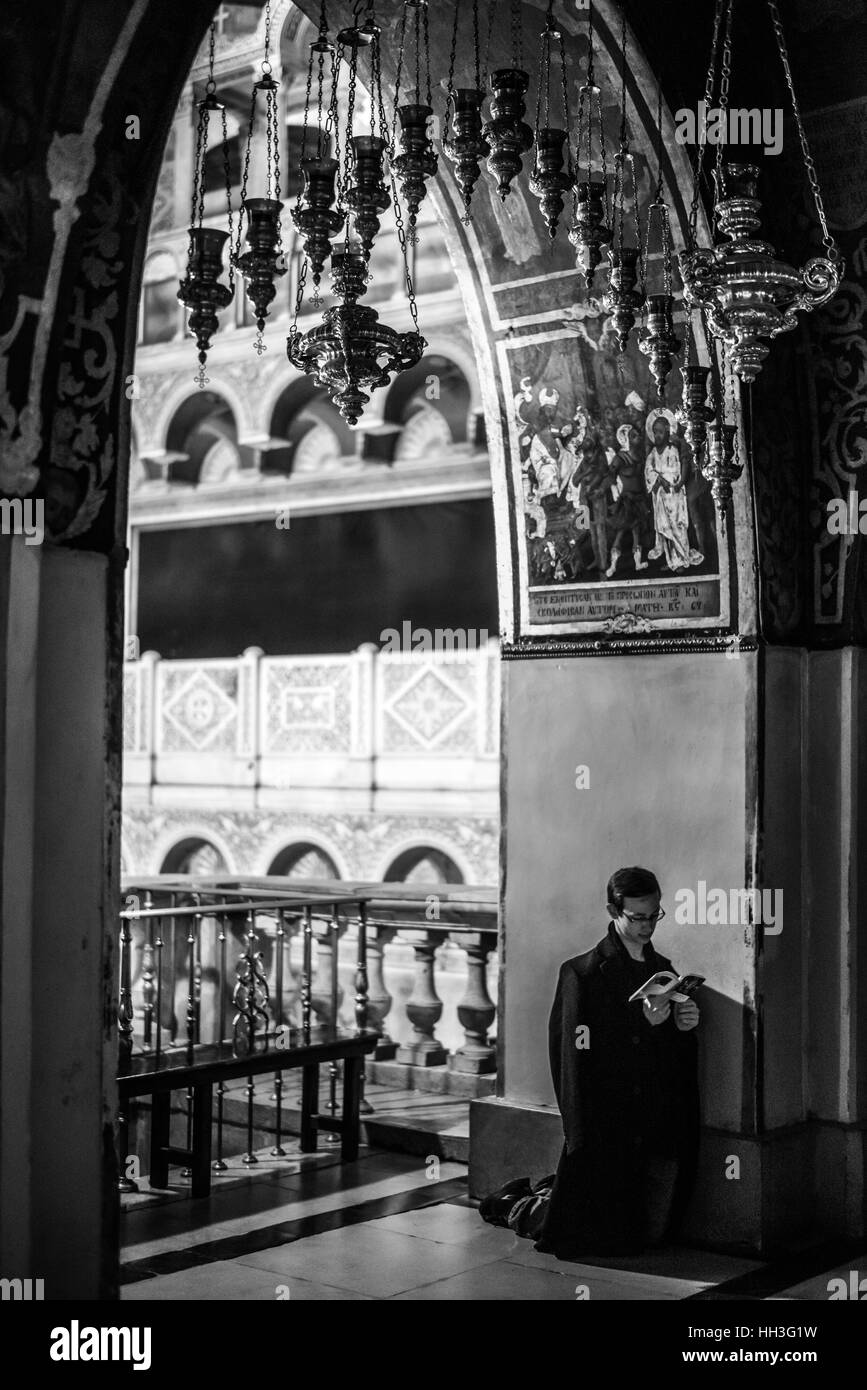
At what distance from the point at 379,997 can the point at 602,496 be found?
3.65m

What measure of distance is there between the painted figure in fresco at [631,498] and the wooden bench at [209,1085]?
2.63 meters

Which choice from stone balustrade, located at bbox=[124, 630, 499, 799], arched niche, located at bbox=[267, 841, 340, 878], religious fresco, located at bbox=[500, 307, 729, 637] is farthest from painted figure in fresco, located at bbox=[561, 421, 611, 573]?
arched niche, located at bbox=[267, 841, 340, 878]

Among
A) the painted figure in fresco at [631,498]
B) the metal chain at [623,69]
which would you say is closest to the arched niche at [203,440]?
the painted figure in fresco at [631,498]

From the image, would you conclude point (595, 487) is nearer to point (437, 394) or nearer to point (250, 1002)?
point (250, 1002)

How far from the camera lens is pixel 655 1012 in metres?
5.89

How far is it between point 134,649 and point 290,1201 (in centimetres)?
1078

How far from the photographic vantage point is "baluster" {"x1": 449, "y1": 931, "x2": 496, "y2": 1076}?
8.28 metres

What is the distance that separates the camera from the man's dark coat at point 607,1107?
5.83m

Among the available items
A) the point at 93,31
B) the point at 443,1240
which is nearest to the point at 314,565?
the point at 443,1240

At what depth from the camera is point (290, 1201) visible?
6590mm

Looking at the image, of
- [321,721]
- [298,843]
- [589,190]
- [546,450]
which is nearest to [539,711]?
[546,450]

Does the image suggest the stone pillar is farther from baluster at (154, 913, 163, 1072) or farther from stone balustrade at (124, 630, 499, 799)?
stone balustrade at (124, 630, 499, 799)

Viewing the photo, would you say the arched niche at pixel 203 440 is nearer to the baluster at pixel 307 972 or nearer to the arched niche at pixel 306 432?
the arched niche at pixel 306 432

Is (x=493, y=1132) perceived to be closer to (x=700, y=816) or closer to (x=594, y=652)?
(x=700, y=816)
